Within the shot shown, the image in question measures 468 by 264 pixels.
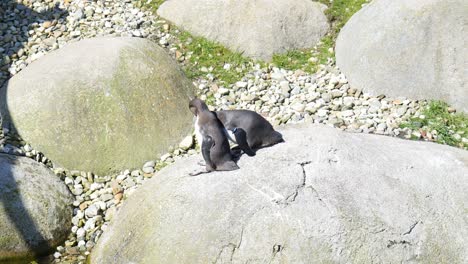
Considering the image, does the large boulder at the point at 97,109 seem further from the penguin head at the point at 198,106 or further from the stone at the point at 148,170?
the penguin head at the point at 198,106

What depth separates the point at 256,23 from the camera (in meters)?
8.17

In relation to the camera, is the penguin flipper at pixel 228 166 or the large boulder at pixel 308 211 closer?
the large boulder at pixel 308 211

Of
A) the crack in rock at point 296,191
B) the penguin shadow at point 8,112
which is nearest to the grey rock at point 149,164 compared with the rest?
the penguin shadow at point 8,112

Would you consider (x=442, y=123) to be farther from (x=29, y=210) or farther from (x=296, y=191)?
(x=29, y=210)

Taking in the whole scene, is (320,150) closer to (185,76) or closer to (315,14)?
(185,76)

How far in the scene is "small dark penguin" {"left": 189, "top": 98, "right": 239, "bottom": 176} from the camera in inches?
187

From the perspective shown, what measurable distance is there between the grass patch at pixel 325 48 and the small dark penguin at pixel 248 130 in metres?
2.98

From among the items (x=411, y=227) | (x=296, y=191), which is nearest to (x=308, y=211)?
(x=296, y=191)

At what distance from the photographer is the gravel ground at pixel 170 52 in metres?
6.20

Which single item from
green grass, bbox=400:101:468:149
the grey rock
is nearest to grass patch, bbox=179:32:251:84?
the grey rock

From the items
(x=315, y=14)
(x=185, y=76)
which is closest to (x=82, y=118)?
(x=185, y=76)

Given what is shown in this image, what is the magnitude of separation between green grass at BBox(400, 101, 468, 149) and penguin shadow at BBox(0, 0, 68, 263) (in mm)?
3900

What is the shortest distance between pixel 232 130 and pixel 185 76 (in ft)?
8.86

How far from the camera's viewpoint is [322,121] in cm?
687
